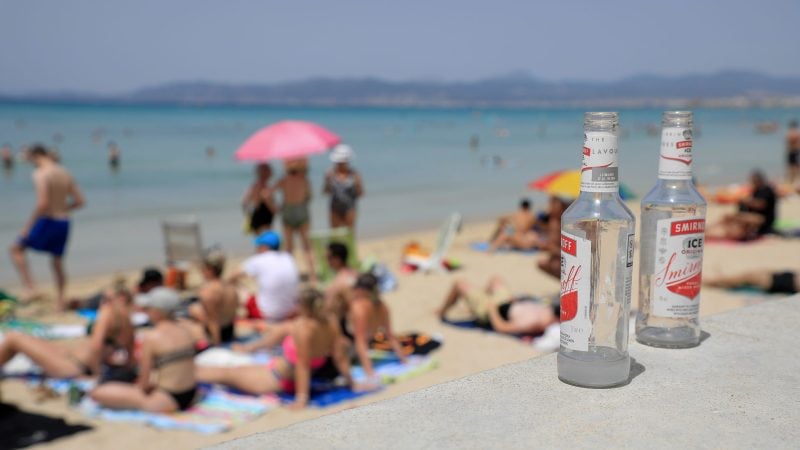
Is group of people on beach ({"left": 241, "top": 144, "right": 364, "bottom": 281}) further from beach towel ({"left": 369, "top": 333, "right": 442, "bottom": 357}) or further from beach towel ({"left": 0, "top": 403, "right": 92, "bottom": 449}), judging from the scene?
beach towel ({"left": 0, "top": 403, "right": 92, "bottom": 449})

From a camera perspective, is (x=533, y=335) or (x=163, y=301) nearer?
(x=163, y=301)

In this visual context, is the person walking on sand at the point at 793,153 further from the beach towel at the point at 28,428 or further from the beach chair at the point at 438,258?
the beach towel at the point at 28,428

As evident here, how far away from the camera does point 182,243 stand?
8023mm

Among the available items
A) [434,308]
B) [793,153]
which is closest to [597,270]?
[434,308]

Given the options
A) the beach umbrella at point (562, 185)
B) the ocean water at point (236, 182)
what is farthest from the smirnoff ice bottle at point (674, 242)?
the ocean water at point (236, 182)

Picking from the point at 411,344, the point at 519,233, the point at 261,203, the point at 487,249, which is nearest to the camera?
the point at 411,344

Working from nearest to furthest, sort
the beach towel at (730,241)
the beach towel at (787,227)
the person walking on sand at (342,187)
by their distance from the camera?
the person walking on sand at (342,187), the beach towel at (730,241), the beach towel at (787,227)

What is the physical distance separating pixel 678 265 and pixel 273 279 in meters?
4.87

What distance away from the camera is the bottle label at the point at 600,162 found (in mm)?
1453

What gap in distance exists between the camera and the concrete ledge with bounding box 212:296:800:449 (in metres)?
1.22

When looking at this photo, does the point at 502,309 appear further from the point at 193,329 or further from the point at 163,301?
the point at 163,301

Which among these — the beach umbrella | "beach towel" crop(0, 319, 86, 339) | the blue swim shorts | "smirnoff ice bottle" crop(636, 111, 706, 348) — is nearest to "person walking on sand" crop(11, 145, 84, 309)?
the blue swim shorts

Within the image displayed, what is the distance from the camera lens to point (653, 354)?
5.55 feet

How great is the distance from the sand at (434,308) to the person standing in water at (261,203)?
171 cm
